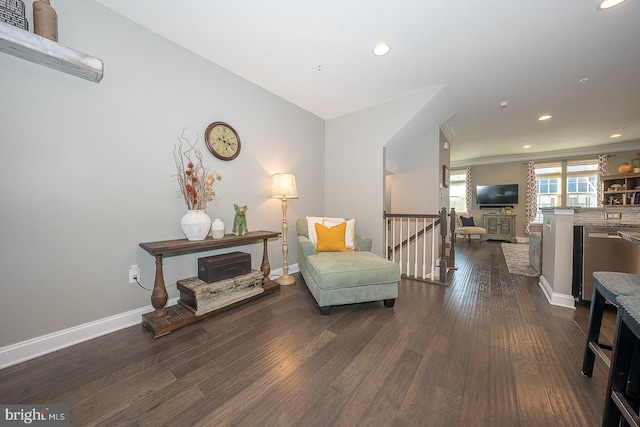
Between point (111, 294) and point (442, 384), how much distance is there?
2447mm

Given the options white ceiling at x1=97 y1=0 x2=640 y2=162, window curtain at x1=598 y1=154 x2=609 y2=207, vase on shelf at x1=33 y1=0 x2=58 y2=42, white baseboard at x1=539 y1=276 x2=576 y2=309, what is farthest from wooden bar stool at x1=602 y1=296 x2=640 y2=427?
window curtain at x1=598 y1=154 x2=609 y2=207

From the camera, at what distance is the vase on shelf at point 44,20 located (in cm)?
138

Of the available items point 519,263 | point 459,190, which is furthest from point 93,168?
point 459,190

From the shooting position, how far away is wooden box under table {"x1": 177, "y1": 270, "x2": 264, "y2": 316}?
195 cm

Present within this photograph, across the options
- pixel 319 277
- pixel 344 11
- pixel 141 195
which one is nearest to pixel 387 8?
pixel 344 11

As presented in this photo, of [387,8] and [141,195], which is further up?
[387,8]

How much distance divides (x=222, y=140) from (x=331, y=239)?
167cm

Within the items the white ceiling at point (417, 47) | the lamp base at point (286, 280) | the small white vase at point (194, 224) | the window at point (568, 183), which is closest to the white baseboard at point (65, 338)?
the small white vase at point (194, 224)

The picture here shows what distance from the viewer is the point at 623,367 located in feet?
3.15

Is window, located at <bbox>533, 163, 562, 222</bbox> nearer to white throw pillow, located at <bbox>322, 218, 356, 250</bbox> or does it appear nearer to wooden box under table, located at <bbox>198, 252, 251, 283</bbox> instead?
white throw pillow, located at <bbox>322, 218, 356, 250</bbox>

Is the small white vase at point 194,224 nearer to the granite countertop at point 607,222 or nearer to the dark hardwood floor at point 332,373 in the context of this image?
the dark hardwood floor at point 332,373

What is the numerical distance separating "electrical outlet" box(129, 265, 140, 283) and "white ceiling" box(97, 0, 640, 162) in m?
2.08

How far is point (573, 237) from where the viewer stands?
88.4 inches

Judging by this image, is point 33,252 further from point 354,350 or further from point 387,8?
point 387,8
